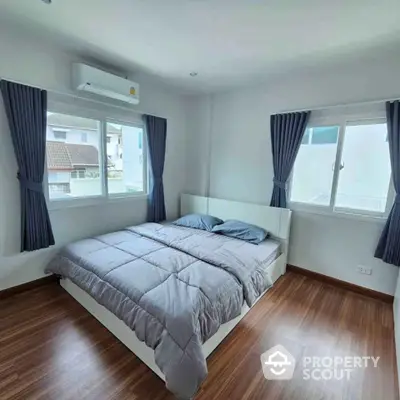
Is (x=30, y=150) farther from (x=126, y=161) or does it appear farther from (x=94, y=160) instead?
(x=126, y=161)

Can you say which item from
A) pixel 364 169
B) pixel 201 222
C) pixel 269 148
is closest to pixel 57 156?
pixel 201 222

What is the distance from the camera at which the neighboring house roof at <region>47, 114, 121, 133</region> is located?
251 cm

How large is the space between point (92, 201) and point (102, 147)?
2.34 feet

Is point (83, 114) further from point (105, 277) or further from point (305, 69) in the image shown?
point (305, 69)

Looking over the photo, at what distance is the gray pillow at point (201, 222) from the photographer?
324cm

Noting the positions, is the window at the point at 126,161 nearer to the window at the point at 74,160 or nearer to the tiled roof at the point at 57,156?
the window at the point at 74,160

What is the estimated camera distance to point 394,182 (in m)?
2.29

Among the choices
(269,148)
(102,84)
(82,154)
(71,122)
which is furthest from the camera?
(269,148)

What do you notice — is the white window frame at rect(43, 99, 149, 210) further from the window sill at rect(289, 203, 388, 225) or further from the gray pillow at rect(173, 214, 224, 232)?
the window sill at rect(289, 203, 388, 225)

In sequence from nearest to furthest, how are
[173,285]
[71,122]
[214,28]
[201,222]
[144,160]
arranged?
[173,285]
[214,28]
[71,122]
[201,222]
[144,160]

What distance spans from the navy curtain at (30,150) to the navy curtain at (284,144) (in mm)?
2698

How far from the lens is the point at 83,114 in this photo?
268 centimetres

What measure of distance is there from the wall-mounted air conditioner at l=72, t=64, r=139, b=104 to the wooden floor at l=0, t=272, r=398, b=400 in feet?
7.44

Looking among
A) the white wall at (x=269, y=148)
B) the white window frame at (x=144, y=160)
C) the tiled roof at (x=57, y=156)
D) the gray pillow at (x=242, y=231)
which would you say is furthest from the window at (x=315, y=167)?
the tiled roof at (x=57, y=156)
